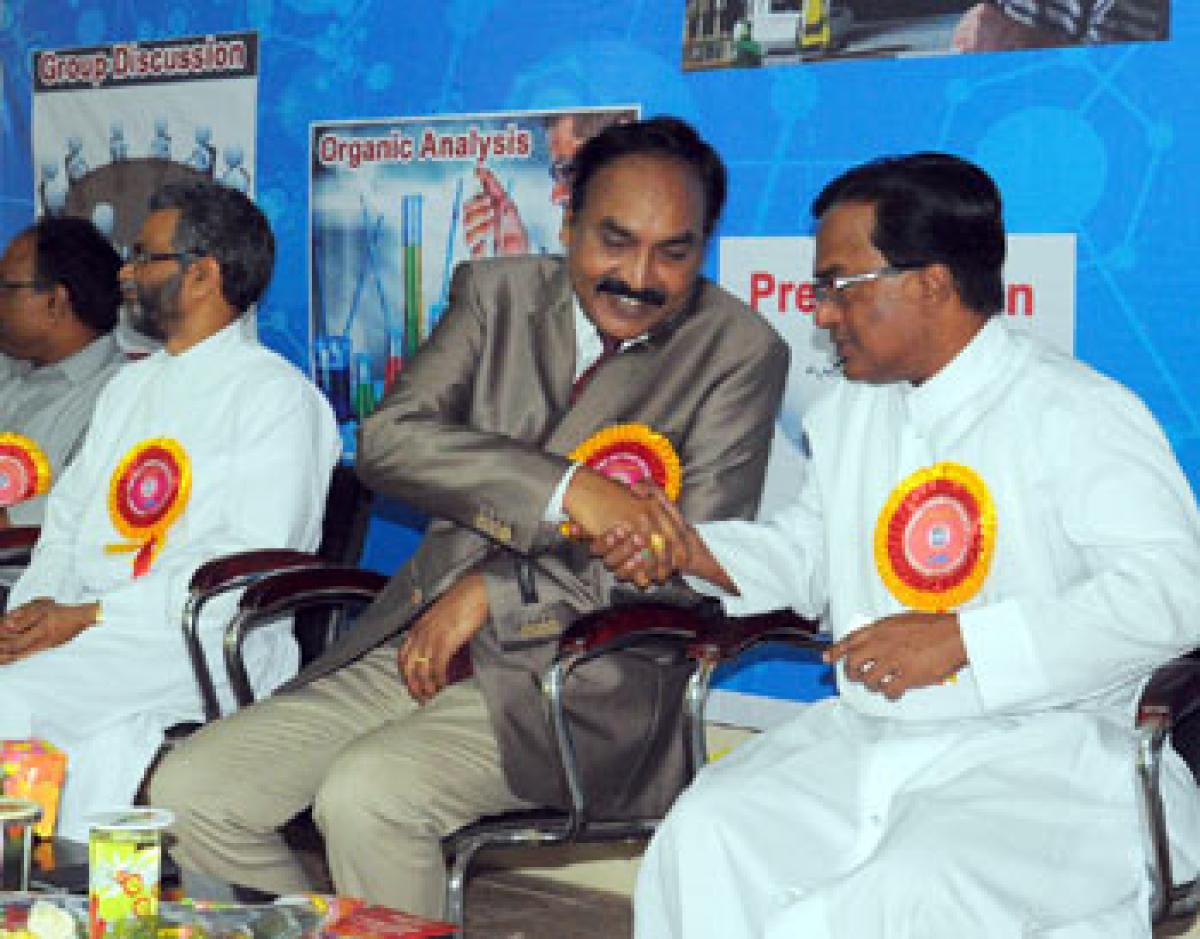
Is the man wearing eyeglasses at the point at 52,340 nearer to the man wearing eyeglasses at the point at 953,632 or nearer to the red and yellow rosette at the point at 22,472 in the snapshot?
the red and yellow rosette at the point at 22,472

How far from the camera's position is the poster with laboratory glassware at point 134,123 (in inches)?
214

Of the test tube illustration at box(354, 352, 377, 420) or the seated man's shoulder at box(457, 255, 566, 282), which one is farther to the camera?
the test tube illustration at box(354, 352, 377, 420)

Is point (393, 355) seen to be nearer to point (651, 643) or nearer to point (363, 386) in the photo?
point (363, 386)

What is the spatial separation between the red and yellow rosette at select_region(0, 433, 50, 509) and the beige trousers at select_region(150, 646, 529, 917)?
4.98 feet

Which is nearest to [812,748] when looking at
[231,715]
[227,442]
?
[231,715]

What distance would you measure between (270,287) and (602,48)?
4.26ft

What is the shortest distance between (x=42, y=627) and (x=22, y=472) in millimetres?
939

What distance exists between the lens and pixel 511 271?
3.80m

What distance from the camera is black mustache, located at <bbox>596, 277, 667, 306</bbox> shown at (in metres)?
3.62

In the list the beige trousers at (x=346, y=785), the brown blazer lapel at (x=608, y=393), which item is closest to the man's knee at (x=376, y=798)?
the beige trousers at (x=346, y=785)

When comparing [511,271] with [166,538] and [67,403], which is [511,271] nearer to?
[166,538]

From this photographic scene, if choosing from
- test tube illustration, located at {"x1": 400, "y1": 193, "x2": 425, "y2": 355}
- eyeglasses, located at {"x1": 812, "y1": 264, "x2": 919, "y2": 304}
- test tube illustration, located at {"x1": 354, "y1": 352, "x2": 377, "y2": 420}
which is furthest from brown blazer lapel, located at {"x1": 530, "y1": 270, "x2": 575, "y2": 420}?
test tube illustration, located at {"x1": 354, "y1": 352, "x2": 377, "y2": 420}

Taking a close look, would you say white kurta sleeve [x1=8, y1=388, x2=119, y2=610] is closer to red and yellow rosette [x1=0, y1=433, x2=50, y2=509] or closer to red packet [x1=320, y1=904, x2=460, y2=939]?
red and yellow rosette [x1=0, y1=433, x2=50, y2=509]

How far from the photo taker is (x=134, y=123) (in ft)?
18.7
